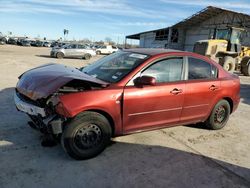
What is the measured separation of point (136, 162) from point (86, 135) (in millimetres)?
866

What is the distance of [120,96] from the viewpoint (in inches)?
163

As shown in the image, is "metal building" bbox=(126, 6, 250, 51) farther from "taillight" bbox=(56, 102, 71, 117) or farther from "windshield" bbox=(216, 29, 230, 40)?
"taillight" bbox=(56, 102, 71, 117)

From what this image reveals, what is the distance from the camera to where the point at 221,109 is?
5699mm

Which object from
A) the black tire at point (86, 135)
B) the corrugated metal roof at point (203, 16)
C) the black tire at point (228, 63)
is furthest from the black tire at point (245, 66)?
the black tire at point (86, 135)

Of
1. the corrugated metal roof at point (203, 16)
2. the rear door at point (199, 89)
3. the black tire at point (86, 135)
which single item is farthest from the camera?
the corrugated metal roof at point (203, 16)

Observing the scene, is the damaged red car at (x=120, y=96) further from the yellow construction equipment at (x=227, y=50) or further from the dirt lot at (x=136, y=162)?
the yellow construction equipment at (x=227, y=50)

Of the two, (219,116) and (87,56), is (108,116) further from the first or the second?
(87,56)

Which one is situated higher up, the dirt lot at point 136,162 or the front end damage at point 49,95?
the front end damage at point 49,95

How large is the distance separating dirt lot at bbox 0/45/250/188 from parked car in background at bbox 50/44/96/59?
69.0 ft

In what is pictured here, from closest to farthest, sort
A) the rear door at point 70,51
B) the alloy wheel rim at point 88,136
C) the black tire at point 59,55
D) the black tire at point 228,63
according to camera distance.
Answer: the alloy wheel rim at point 88,136 → the black tire at point 228,63 → the black tire at point 59,55 → the rear door at point 70,51

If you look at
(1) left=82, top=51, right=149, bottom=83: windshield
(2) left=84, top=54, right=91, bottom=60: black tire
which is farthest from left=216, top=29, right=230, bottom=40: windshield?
(1) left=82, top=51, right=149, bottom=83: windshield

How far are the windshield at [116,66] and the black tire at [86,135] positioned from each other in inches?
29.9

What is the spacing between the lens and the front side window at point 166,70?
4559 millimetres

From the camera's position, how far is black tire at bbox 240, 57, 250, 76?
57.8 feet
